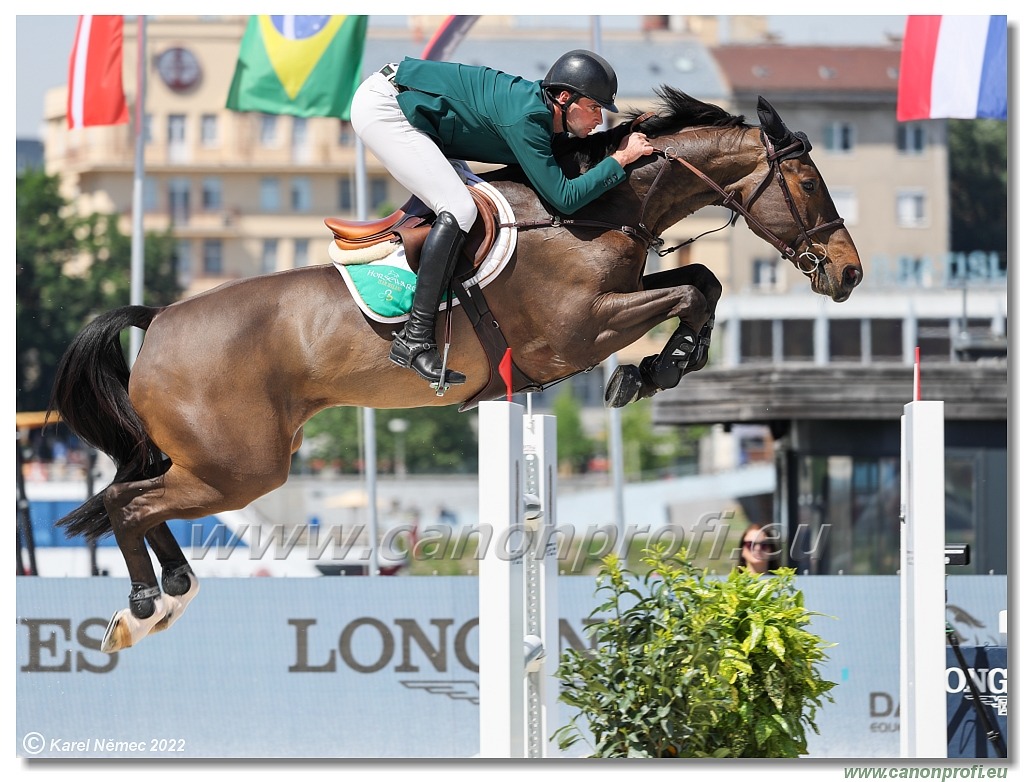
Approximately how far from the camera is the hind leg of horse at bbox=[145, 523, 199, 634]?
4.46 metres

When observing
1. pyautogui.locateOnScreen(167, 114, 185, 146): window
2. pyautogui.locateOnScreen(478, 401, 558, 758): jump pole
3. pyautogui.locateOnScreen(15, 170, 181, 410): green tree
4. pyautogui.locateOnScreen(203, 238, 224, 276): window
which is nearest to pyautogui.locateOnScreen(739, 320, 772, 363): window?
pyautogui.locateOnScreen(15, 170, 181, 410): green tree

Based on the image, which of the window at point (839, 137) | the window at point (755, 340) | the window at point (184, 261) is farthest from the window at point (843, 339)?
the window at point (184, 261)

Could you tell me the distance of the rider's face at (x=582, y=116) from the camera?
4090mm

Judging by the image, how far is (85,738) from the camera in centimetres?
594

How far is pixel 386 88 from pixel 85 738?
3519 mm

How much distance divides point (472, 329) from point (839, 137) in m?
31.3

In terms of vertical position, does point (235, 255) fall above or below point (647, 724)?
above

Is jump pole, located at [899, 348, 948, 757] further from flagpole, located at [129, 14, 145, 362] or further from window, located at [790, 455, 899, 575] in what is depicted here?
flagpole, located at [129, 14, 145, 362]

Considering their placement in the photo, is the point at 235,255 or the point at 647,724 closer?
the point at 647,724

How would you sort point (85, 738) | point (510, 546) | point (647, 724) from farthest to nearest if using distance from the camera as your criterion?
point (85, 738)
point (647, 724)
point (510, 546)

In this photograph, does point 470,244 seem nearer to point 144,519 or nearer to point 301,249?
point 144,519

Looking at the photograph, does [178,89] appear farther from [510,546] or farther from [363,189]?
[510,546]

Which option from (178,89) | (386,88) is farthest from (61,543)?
(178,89)

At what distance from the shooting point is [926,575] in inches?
157
